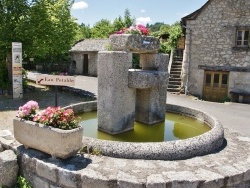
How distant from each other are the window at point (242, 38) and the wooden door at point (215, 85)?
6.26 feet

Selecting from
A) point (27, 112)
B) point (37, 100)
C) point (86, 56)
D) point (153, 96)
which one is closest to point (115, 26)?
point (86, 56)

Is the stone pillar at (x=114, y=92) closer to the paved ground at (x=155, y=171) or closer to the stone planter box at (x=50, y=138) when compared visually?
the paved ground at (x=155, y=171)

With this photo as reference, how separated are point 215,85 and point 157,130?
37.5ft

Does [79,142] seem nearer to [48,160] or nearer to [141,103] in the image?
[48,160]

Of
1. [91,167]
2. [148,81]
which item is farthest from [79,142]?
[148,81]

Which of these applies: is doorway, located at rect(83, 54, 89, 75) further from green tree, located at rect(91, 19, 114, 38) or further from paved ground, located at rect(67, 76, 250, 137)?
paved ground, located at rect(67, 76, 250, 137)

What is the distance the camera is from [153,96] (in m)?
7.46

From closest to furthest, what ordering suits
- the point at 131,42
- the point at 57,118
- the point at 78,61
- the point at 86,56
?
the point at 57,118
the point at 131,42
the point at 86,56
the point at 78,61

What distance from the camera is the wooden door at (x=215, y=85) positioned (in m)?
17.0

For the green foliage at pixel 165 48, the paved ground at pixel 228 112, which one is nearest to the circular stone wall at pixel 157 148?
the paved ground at pixel 228 112

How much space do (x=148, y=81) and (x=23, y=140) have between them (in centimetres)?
323

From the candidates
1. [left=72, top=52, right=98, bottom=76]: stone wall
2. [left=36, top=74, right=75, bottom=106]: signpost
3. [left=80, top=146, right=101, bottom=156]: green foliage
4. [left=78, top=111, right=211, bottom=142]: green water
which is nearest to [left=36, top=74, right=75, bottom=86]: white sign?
[left=36, top=74, right=75, bottom=106]: signpost

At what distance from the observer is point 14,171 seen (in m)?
5.18

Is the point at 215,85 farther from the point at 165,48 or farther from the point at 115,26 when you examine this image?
the point at 115,26
